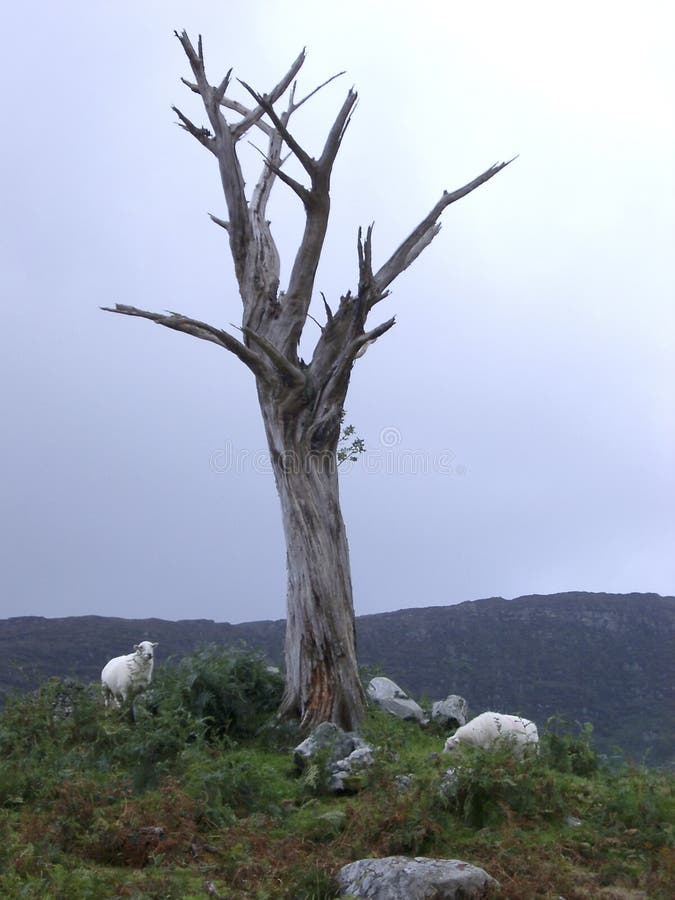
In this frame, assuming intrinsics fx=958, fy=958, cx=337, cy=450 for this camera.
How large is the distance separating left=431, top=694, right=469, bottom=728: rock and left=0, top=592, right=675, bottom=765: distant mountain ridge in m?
4.89

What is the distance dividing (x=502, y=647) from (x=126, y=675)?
10.1 meters

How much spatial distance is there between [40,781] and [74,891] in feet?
9.95

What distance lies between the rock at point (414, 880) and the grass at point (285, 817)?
18 centimetres

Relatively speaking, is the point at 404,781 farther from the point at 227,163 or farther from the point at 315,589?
the point at 227,163

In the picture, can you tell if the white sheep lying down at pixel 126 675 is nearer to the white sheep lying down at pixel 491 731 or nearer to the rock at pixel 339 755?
the rock at pixel 339 755

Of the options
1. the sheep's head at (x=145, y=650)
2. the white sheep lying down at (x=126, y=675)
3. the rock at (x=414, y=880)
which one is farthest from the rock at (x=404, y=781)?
the sheep's head at (x=145, y=650)

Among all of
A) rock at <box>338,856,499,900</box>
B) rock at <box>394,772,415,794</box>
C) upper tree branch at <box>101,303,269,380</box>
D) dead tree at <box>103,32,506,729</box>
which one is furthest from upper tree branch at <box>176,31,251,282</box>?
rock at <box>338,856,499,900</box>

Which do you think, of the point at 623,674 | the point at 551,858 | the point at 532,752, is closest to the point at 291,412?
the point at 532,752

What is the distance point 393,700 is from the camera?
1297cm

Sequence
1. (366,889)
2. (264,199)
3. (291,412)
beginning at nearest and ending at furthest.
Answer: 1. (366,889)
2. (291,412)
3. (264,199)

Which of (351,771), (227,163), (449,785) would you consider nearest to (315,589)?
(351,771)

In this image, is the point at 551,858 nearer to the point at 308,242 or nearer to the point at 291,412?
the point at 291,412

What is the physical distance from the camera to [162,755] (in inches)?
381

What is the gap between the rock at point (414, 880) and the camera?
6.02 metres
